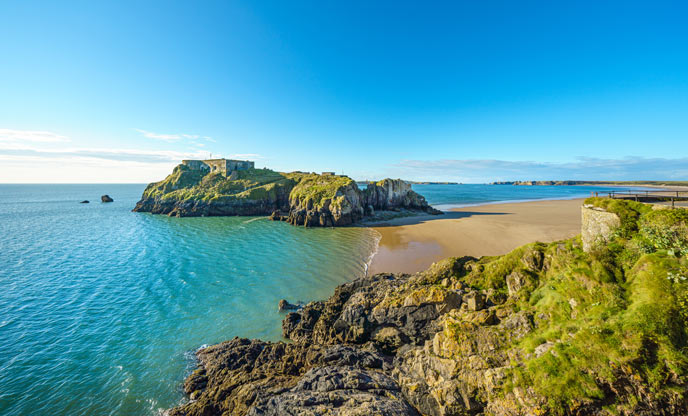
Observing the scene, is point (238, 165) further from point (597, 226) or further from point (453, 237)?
point (597, 226)

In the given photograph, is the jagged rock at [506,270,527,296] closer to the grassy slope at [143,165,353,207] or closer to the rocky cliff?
the rocky cliff

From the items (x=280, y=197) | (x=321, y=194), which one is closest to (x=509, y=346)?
(x=321, y=194)

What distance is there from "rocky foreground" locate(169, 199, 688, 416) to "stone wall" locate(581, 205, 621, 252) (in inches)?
2.4

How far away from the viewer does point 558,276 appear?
9.08 m

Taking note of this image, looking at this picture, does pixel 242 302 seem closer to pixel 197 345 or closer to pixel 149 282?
pixel 197 345

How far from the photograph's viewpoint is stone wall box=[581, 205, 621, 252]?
9.71 metres

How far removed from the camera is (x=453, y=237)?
35625 mm

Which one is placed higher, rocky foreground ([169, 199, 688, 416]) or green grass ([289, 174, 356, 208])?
green grass ([289, 174, 356, 208])

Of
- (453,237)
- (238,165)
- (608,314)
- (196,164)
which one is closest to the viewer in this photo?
(608,314)

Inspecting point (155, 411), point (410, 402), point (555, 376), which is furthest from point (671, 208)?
point (155, 411)

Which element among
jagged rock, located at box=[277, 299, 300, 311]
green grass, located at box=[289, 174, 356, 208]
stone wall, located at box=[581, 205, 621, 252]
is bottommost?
jagged rock, located at box=[277, 299, 300, 311]

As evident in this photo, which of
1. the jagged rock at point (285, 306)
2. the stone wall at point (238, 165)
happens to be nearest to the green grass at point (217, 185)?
the stone wall at point (238, 165)

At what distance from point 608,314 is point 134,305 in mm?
25967

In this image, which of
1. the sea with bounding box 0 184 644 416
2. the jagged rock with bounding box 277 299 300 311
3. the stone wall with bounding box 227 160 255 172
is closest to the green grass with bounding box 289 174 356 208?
the sea with bounding box 0 184 644 416
